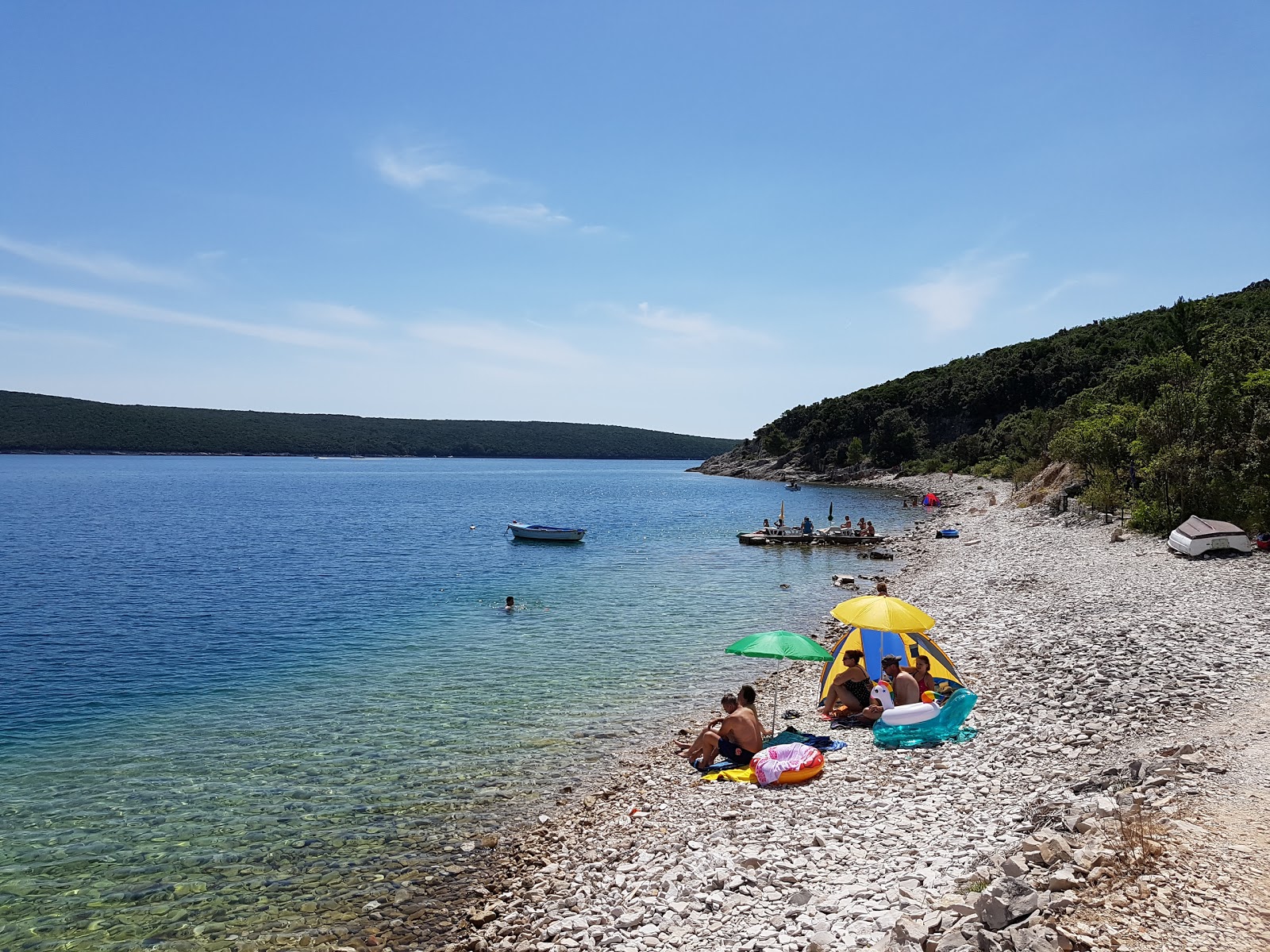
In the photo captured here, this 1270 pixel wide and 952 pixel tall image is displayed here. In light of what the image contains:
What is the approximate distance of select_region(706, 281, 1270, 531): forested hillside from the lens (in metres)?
31.4

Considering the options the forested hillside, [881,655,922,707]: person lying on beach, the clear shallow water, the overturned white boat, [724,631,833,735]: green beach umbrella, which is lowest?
the clear shallow water

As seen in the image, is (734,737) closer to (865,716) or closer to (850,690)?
(865,716)

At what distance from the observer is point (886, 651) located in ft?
56.0

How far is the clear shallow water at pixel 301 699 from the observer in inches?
446

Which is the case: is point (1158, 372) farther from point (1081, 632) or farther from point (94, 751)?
point (94, 751)

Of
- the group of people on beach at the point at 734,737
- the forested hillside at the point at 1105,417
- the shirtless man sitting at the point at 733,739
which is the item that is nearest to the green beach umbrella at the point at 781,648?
the group of people on beach at the point at 734,737

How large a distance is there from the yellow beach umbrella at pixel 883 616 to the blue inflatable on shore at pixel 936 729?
7.20ft

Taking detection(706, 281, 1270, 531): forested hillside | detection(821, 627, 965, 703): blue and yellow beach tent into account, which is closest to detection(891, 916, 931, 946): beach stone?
detection(821, 627, 965, 703): blue and yellow beach tent

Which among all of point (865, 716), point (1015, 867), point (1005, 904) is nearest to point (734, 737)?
point (865, 716)

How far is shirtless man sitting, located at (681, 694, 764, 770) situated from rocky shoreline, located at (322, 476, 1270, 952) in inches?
23.3

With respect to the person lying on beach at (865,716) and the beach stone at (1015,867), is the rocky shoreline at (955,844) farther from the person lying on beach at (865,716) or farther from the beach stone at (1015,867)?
the person lying on beach at (865,716)

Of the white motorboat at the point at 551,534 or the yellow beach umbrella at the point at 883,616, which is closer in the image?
the yellow beach umbrella at the point at 883,616

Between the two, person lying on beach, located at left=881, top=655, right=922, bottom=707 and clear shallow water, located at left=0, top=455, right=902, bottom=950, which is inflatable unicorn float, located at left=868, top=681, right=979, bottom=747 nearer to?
person lying on beach, located at left=881, top=655, right=922, bottom=707

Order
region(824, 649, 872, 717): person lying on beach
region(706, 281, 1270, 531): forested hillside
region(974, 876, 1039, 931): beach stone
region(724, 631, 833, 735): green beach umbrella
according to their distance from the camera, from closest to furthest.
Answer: region(974, 876, 1039, 931): beach stone → region(824, 649, 872, 717): person lying on beach → region(724, 631, 833, 735): green beach umbrella → region(706, 281, 1270, 531): forested hillside
